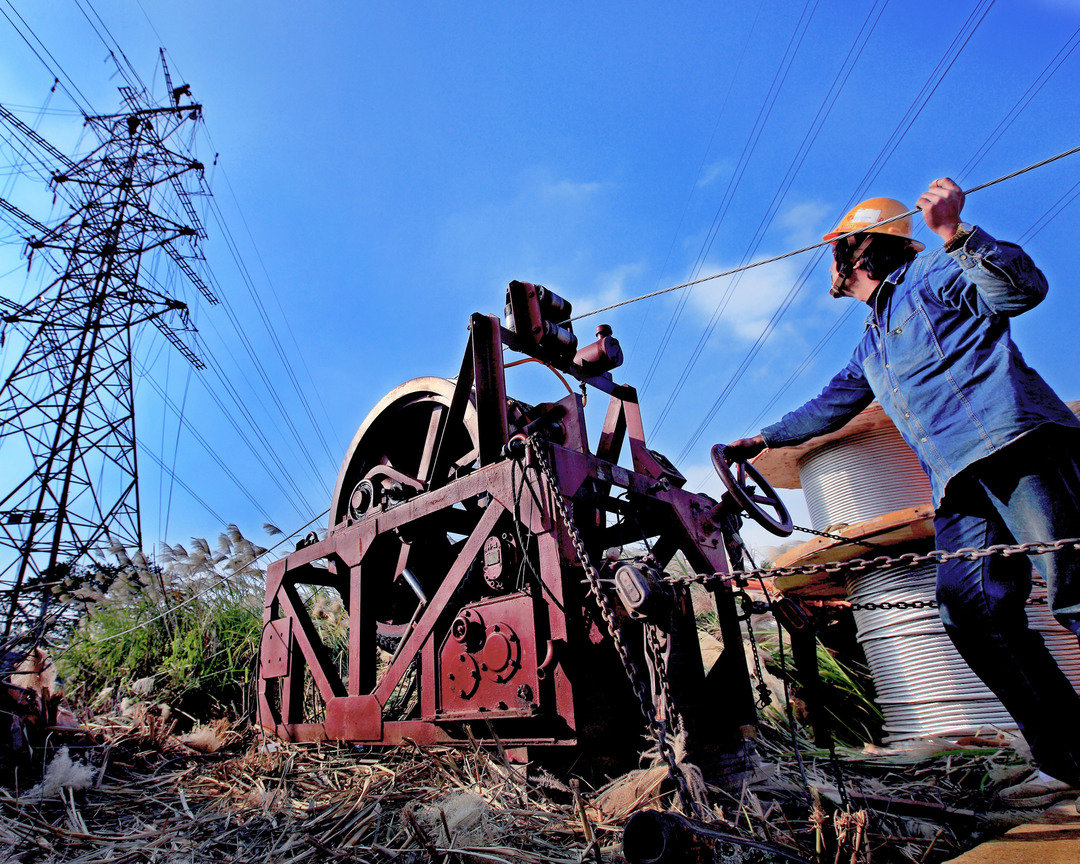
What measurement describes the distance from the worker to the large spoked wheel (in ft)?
7.98

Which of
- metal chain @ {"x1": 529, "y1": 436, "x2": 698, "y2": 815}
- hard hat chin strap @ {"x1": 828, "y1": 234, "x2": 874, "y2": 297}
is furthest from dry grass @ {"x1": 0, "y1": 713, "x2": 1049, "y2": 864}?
hard hat chin strap @ {"x1": 828, "y1": 234, "x2": 874, "y2": 297}

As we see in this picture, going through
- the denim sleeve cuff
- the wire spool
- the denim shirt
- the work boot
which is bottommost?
the work boot

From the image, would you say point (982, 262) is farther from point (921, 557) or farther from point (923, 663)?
point (923, 663)

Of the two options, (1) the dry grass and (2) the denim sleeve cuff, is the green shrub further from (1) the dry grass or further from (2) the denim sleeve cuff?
(2) the denim sleeve cuff

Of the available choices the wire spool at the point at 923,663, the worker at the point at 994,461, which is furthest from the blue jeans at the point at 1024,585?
the wire spool at the point at 923,663

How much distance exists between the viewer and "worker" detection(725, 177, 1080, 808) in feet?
6.95

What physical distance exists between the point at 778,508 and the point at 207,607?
605cm

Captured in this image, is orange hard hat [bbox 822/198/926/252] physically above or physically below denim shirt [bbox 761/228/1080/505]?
above

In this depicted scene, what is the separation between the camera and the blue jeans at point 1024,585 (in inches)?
81.2

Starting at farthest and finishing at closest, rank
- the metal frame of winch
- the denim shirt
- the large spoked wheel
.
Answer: the large spoked wheel
the metal frame of winch
the denim shirt

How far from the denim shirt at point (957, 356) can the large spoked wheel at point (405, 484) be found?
2.29 metres

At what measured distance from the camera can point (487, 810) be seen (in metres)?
2.40

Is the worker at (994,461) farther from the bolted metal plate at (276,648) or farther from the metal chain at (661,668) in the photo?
the bolted metal plate at (276,648)

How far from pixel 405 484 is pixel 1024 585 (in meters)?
3.27
